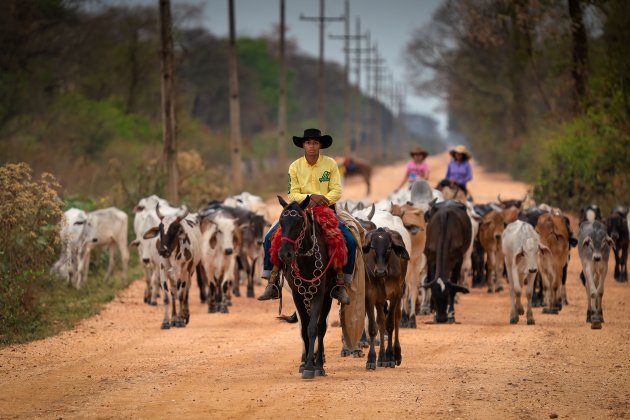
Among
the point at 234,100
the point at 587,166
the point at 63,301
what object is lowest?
the point at 63,301

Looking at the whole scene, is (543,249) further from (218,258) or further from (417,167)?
(417,167)

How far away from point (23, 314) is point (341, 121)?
355ft

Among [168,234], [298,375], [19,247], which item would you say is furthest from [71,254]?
[298,375]

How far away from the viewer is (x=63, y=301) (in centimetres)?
1936

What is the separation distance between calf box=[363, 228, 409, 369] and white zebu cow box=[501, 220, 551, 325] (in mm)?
3979

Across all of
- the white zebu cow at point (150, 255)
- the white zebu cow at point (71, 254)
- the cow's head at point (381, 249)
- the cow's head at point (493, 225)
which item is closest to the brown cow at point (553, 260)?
the cow's head at point (493, 225)

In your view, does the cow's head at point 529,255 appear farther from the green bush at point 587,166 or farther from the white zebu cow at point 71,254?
the green bush at point 587,166

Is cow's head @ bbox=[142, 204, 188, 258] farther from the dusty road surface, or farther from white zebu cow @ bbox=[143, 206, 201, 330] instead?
the dusty road surface

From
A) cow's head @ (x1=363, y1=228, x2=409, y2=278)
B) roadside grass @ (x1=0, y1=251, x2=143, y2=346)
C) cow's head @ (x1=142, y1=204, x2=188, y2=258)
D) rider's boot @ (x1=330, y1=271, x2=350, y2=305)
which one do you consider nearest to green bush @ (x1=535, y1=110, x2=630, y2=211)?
roadside grass @ (x1=0, y1=251, x2=143, y2=346)

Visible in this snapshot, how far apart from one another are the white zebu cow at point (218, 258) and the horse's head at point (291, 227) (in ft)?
23.7

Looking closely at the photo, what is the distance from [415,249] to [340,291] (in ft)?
17.1

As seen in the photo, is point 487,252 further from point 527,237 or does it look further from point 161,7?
point 161,7

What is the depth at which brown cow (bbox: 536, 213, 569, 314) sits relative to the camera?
1770cm

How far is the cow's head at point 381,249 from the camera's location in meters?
12.7
